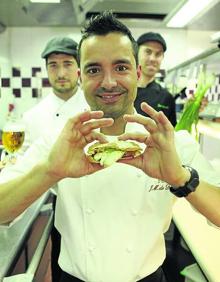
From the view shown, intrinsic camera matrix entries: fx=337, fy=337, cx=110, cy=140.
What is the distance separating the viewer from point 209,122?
2.69m

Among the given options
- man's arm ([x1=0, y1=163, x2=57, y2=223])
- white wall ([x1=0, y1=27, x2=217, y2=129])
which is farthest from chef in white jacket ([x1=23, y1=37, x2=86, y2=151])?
white wall ([x1=0, y1=27, x2=217, y2=129])

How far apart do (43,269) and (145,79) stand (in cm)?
201

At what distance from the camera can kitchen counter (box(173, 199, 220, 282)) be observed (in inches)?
58.7

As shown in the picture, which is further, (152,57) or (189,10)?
(189,10)

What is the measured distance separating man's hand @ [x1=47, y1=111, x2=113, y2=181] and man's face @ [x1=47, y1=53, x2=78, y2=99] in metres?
1.47

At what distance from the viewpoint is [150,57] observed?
2.99 m

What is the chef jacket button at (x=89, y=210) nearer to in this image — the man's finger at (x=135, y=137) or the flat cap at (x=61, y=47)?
the man's finger at (x=135, y=137)

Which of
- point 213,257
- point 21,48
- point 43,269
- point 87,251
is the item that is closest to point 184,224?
point 213,257

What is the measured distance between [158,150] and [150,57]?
204 centimetres

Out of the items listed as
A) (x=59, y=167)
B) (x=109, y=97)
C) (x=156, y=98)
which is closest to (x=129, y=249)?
(x=59, y=167)

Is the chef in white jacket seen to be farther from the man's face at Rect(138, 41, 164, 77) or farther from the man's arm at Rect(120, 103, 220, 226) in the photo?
the man's arm at Rect(120, 103, 220, 226)

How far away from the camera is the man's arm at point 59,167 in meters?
1.02

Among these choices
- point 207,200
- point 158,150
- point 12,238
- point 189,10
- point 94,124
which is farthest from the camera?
point 189,10

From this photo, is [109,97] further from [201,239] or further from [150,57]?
[150,57]
